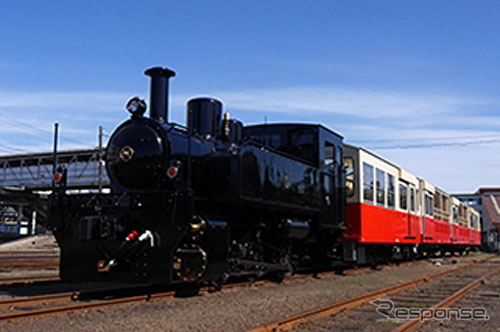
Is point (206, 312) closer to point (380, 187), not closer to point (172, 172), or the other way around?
point (172, 172)

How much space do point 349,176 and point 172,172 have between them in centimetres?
716

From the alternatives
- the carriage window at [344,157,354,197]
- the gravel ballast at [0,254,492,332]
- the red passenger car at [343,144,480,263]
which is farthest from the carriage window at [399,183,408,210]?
the gravel ballast at [0,254,492,332]

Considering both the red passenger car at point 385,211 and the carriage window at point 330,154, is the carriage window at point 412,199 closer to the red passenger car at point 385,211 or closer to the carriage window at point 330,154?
the red passenger car at point 385,211

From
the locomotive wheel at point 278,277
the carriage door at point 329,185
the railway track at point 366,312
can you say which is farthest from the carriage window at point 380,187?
the locomotive wheel at point 278,277

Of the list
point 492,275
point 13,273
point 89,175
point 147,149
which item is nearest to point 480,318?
point 147,149

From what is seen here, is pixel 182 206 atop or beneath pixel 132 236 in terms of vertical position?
atop

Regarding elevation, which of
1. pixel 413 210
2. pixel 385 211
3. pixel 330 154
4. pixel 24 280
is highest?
pixel 330 154

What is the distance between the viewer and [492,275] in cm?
1395

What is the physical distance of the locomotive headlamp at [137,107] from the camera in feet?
28.0

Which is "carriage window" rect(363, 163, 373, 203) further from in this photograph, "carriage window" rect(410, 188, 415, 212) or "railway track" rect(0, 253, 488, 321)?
"railway track" rect(0, 253, 488, 321)

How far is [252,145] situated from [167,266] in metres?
2.62

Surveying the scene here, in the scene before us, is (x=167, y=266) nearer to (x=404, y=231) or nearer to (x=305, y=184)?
(x=305, y=184)

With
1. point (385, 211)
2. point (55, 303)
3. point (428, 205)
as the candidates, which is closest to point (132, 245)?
point (55, 303)

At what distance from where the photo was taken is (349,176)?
1389cm
